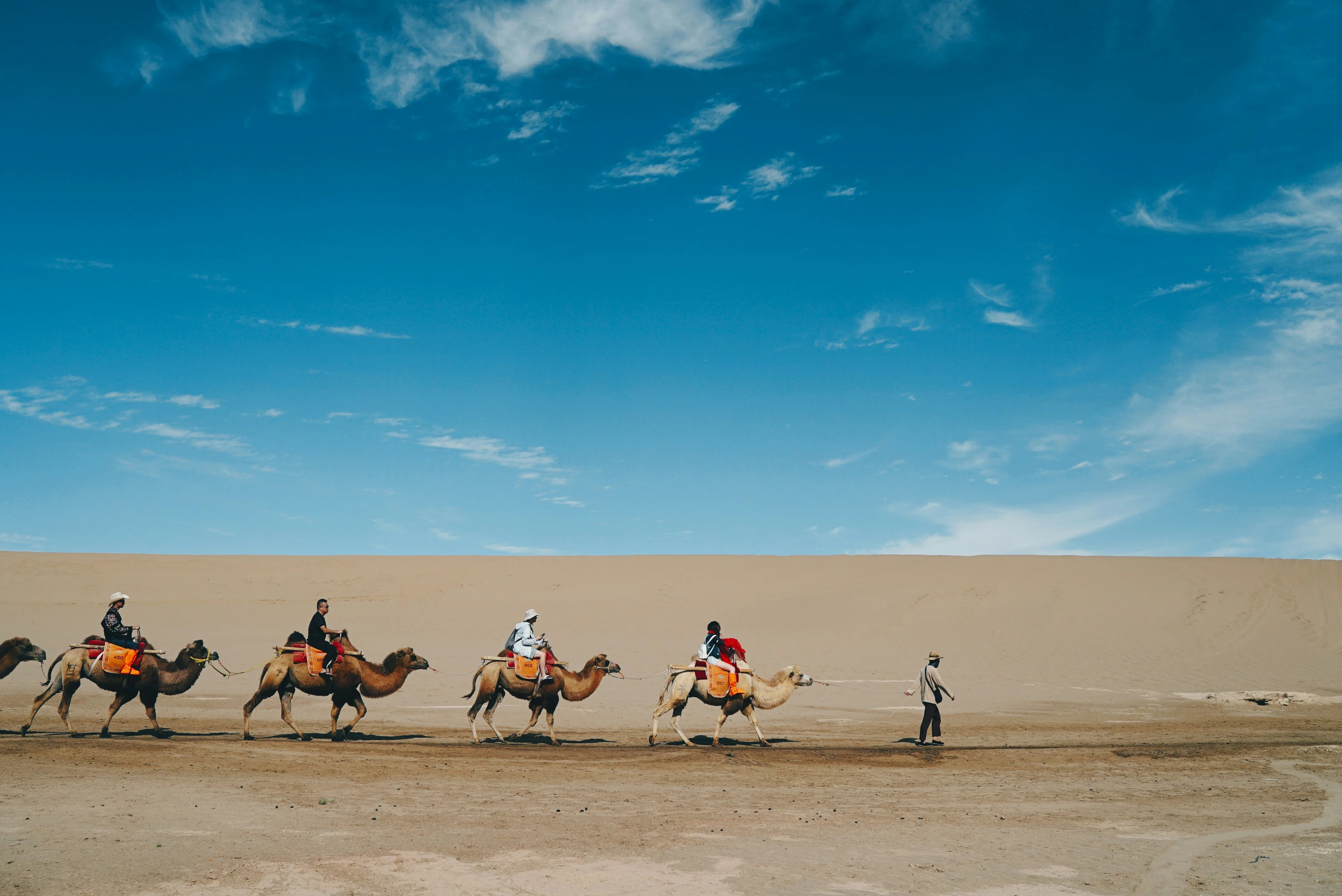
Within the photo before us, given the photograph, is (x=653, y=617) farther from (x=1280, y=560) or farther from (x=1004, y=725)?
(x=1280, y=560)

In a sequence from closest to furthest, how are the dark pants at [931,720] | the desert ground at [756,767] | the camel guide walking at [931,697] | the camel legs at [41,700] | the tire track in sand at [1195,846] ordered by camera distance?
the tire track in sand at [1195,846]
the desert ground at [756,767]
the camel legs at [41,700]
the dark pants at [931,720]
the camel guide walking at [931,697]

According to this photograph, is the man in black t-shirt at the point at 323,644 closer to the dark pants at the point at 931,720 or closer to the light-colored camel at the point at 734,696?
the light-colored camel at the point at 734,696

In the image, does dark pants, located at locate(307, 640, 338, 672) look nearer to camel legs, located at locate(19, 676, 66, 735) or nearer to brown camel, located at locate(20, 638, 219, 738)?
brown camel, located at locate(20, 638, 219, 738)

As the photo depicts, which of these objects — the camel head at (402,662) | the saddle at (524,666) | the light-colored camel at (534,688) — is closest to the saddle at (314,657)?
the camel head at (402,662)

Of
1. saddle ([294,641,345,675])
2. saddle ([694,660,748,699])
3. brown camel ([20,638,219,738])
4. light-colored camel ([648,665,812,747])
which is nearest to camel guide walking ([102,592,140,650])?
brown camel ([20,638,219,738])

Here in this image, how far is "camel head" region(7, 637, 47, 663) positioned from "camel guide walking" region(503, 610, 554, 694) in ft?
28.2

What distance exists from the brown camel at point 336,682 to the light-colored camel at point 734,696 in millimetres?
4704

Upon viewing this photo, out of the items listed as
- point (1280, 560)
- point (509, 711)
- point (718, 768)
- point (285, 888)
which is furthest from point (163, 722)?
point (1280, 560)

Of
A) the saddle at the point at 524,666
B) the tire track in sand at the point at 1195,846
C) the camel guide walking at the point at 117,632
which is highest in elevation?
the camel guide walking at the point at 117,632

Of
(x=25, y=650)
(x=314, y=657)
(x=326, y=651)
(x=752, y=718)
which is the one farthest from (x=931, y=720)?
(x=25, y=650)

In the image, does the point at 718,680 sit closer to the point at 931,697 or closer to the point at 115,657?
the point at 931,697

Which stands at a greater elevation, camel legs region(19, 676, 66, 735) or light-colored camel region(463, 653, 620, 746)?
light-colored camel region(463, 653, 620, 746)

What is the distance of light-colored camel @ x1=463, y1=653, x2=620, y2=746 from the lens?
16609 millimetres

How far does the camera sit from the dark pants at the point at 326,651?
52.6 ft
